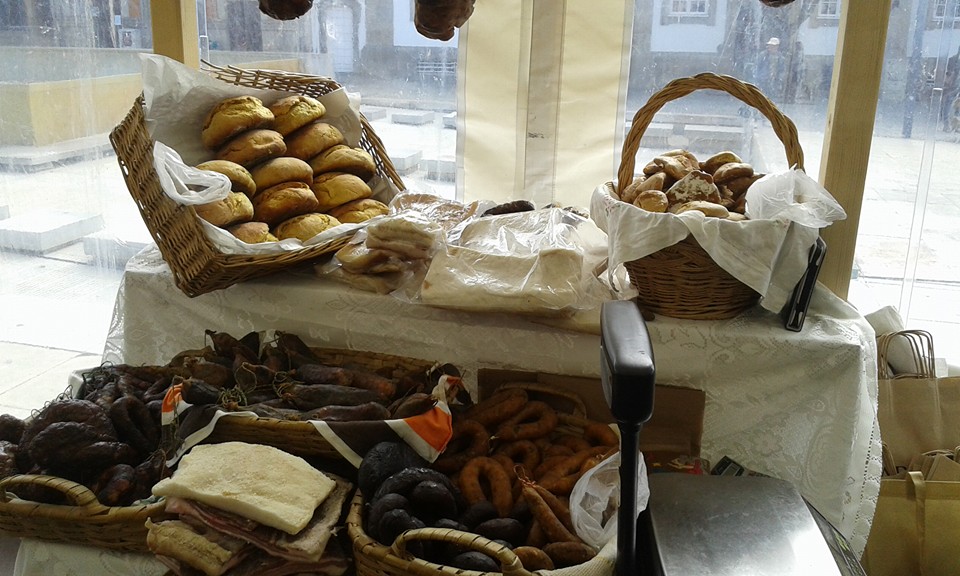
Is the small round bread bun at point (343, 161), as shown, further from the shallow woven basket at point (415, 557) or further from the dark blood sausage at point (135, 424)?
the shallow woven basket at point (415, 557)

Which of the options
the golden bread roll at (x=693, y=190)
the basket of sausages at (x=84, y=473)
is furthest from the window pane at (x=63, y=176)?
the golden bread roll at (x=693, y=190)

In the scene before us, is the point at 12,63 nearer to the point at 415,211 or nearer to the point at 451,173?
the point at 451,173

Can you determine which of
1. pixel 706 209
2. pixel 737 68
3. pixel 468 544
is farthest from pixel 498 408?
pixel 737 68

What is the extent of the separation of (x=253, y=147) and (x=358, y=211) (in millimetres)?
258

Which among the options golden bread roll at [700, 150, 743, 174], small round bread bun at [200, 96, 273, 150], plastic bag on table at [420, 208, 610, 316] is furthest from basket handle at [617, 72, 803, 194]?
small round bread bun at [200, 96, 273, 150]

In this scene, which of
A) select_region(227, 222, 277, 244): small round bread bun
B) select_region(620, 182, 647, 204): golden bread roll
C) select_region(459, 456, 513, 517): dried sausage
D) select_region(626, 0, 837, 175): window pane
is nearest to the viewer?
select_region(459, 456, 513, 517): dried sausage

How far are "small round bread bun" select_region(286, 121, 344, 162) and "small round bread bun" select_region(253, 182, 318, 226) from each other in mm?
119

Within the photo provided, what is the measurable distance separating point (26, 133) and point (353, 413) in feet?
6.70

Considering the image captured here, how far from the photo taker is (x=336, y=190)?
170 cm

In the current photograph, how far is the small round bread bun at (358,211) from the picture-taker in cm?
168

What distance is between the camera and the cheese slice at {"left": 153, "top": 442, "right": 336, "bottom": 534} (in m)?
1.04

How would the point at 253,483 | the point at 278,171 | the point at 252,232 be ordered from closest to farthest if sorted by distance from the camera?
the point at 253,483
the point at 252,232
the point at 278,171

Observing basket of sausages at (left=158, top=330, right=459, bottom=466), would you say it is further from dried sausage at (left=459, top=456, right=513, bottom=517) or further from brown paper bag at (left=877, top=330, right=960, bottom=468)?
brown paper bag at (left=877, top=330, right=960, bottom=468)

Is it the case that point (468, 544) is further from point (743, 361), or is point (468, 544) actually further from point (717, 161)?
point (717, 161)
